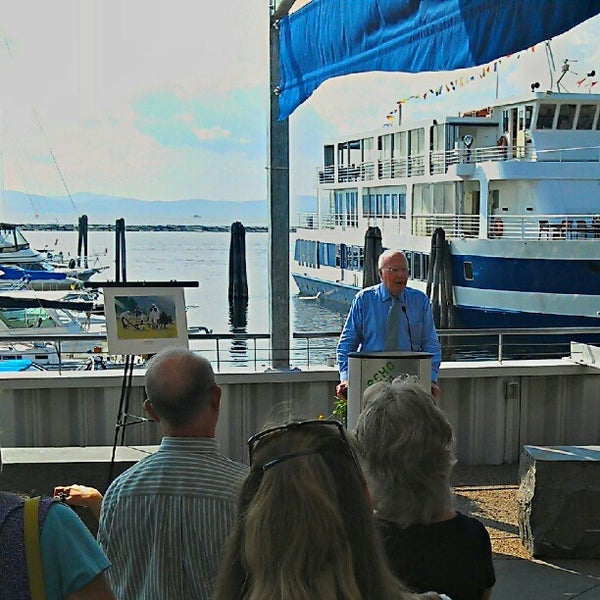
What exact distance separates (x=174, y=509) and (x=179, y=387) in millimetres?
344

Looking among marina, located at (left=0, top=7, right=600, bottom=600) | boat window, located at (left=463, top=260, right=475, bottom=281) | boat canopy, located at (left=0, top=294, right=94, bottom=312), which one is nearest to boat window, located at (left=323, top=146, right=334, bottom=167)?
marina, located at (left=0, top=7, right=600, bottom=600)

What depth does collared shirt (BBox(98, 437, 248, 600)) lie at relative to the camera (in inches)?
90.4

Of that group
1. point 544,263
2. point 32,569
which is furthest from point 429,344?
point 544,263

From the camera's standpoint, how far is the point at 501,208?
2505 cm

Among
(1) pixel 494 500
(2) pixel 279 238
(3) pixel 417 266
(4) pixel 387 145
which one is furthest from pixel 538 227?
(1) pixel 494 500

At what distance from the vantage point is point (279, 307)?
7379 mm

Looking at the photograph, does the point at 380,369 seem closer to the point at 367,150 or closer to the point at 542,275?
the point at 542,275

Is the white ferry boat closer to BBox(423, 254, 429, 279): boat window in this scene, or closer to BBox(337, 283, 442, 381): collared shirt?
BBox(423, 254, 429, 279): boat window

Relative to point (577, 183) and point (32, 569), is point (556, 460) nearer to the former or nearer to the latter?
point (32, 569)

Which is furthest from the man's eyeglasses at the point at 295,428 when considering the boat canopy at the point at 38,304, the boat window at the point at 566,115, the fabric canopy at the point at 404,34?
the boat window at the point at 566,115

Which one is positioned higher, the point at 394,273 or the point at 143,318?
the point at 394,273

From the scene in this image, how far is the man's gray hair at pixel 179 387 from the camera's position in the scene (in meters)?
2.46

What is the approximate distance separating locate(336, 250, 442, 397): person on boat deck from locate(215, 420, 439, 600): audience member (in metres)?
3.87

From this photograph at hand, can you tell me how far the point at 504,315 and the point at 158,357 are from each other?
2162cm
